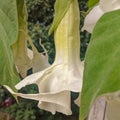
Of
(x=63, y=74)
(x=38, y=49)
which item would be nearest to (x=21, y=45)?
(x=63, y=74)

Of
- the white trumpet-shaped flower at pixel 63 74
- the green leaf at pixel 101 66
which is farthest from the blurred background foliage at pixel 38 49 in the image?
the green leaf at pixel 101 66

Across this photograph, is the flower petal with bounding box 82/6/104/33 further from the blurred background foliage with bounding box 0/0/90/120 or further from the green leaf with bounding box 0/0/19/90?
the blurred background foliage with bounding box 0/0/90/120

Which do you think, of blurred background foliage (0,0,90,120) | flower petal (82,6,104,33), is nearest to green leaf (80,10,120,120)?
flower petal (82,6,104,33)

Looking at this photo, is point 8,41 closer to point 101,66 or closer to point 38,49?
point 101,66

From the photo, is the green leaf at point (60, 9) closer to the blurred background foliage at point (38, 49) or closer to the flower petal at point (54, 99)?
the flower petal at point (54, 99)

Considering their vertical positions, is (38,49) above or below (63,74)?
below

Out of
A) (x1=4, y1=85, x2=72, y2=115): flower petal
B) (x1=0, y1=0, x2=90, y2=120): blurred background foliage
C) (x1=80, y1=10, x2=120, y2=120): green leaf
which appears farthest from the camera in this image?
(x1=0, y1=0, x2=90, y2=120): blurred background foliage
